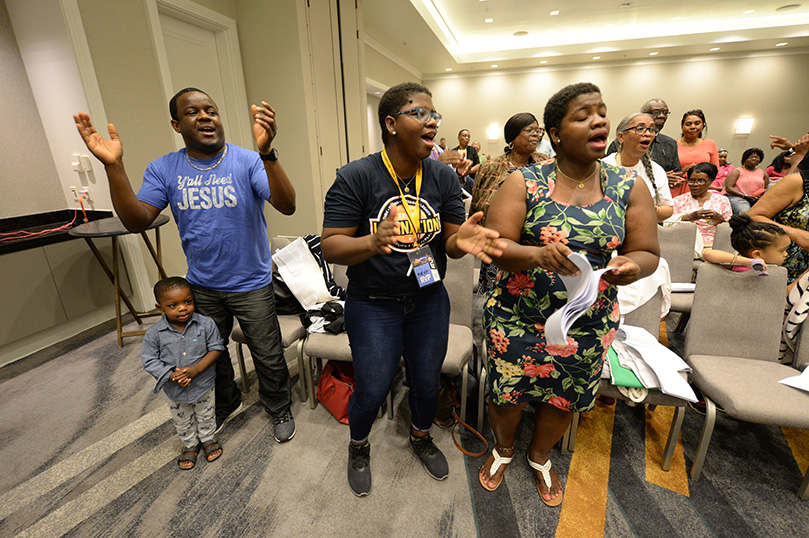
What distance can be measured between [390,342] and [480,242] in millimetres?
563

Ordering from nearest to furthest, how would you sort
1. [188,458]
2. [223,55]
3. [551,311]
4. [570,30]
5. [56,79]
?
1. [551,311]
2. [188,458]
3. [56,79]
4. [223,55]
5. [570,30]

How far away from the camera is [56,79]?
2.96 meters

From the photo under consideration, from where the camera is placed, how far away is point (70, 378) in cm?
257

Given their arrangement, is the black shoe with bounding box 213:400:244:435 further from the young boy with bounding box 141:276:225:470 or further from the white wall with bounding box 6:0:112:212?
the white wall with bounding box 6:0:112:212

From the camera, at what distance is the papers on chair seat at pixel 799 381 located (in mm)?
1541

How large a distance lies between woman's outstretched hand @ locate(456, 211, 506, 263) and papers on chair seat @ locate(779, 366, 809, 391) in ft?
5.21

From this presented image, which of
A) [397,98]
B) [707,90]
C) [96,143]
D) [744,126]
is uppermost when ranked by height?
[707,90]

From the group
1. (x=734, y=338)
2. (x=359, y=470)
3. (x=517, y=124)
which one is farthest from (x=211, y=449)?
(x=734, y=338)

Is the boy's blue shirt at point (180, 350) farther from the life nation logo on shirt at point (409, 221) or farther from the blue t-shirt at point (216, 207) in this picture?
the life nation logo on shirt at point (409, 221)

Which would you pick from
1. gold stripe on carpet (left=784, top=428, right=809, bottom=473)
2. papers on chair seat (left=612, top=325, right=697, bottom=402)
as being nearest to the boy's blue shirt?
papers on chair seat (left=612, top=325, right=697, bottom=402)

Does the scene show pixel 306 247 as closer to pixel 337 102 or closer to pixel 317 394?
pixel 317 394

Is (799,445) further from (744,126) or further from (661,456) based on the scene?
(744,126)

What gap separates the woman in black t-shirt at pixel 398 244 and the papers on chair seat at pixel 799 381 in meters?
1.56

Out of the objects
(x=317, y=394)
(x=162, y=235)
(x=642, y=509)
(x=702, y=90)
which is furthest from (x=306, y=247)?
(x=702, y=90)
